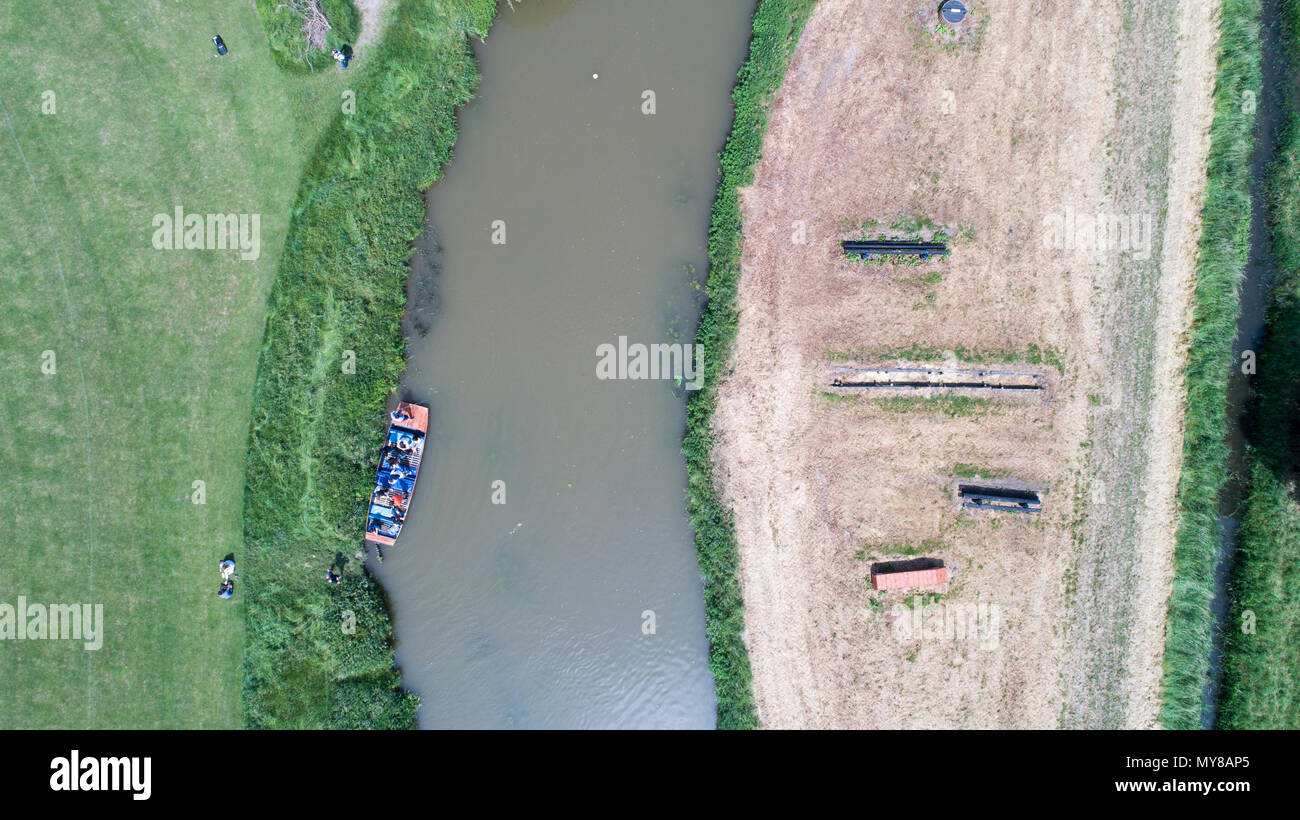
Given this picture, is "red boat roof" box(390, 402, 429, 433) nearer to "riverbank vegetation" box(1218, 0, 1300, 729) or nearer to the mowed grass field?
the mowed grass field

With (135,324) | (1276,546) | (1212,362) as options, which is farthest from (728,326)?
(135,324)

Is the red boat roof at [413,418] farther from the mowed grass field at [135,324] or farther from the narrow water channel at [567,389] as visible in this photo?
the mowed grass field at [135,324]

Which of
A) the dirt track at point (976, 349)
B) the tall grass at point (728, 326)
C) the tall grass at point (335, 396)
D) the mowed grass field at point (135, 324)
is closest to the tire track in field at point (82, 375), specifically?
the mowed grass field at point (135, 324)
